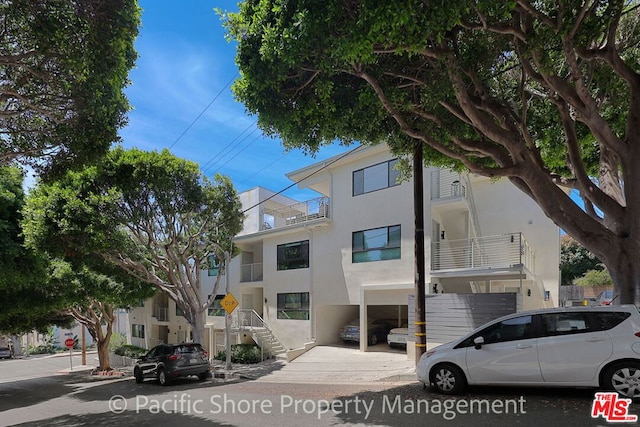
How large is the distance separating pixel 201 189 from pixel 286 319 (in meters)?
8.67

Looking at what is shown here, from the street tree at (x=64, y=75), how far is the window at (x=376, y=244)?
1267 centimetres

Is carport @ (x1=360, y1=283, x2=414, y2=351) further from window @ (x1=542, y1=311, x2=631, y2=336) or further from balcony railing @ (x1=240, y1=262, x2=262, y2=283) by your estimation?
window @ (x1=542, y1=311, x2=631, y2=336)

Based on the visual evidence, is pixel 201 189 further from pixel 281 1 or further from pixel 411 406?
pixel 411 406

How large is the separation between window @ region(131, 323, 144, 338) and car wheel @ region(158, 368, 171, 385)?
22.4 m

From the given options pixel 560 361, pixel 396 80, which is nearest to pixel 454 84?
pixel 396 80

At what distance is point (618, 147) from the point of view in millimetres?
7723

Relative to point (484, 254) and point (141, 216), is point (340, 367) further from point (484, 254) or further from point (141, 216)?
point (141, 216)

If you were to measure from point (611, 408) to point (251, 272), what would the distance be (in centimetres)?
2152

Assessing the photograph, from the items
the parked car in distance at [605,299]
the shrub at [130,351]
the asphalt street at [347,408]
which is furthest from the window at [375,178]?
the shrub at [130,351]

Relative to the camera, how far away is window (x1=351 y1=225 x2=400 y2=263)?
18.4 metres

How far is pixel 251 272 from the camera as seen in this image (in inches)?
1029

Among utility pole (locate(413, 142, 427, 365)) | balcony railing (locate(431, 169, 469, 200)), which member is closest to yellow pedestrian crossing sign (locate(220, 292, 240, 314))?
utility pole (locate(413, 142, 427, 365))

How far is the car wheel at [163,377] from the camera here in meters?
15.3

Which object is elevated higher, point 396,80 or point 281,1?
point 281,1
